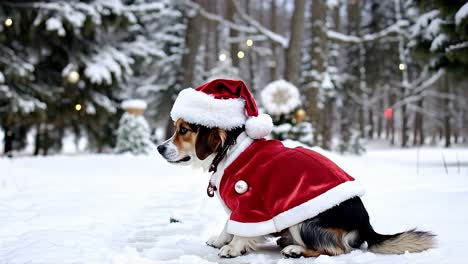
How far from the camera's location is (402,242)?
2.67m

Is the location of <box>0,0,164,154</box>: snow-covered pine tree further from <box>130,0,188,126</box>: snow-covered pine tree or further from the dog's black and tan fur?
the dog's black and tan fur

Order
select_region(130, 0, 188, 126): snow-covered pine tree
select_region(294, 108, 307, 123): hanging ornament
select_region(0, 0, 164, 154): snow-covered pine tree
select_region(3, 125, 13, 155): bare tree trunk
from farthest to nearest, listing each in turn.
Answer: select_region(130, 0, 188, 126): snow-covered pine tree < select_region(3, 125, 13, 155): bare tree trunk < select_region(294, 108, 307, 123): hanging ornament < select_region(0, 0, 164, 154): snow-covered pine tree

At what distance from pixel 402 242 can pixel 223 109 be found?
1472 millimetres

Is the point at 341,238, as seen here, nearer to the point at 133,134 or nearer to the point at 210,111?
the point at 210,111

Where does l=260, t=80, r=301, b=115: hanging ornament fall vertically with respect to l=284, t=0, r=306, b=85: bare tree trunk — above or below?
below

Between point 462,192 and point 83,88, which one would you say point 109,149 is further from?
point 462,192

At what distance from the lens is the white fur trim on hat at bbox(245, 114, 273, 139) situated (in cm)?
310

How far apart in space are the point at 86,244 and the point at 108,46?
11615 millimetres

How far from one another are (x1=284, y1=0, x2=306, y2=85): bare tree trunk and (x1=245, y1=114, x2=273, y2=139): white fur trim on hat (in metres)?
10.6

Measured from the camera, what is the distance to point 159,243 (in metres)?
3.19

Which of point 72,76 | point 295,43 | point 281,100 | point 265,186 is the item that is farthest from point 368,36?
point 265,186

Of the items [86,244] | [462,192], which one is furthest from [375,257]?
[462,192]

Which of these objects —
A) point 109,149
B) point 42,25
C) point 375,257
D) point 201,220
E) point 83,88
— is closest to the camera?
point 375,257

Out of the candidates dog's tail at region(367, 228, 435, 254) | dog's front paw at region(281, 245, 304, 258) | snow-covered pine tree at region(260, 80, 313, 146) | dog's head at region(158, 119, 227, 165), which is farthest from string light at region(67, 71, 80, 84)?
dog's tail at region(367, 228, 435, 254)
